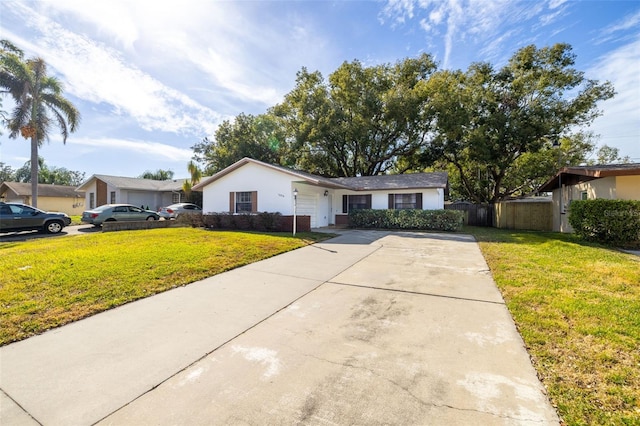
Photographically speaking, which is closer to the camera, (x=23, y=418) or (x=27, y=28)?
(x=23, y=418)

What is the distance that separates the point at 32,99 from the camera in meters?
18.7

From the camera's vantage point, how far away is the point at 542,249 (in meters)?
8.97

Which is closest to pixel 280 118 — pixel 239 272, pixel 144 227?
pixel 144 227

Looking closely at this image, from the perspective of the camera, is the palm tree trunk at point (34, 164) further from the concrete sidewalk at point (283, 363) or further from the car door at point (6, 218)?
the concrete sidewalk at point (283, 363)

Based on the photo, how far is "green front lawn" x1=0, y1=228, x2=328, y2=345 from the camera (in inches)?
157

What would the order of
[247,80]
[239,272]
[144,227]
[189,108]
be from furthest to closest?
[189,108] → [144,227] → [247,80] → [239,272]

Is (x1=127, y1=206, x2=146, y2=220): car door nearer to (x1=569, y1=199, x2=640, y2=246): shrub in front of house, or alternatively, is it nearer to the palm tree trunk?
the palm tree trunk

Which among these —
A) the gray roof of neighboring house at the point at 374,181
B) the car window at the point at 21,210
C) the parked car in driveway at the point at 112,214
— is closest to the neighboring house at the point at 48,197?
the parked car in driveway at the point at 112,214

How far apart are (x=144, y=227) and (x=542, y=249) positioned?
17727mm

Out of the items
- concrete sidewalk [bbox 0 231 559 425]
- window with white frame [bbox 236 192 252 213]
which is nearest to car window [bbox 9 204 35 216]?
window with white frame [bbox 236 192 252 213]

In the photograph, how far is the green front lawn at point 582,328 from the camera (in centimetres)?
226

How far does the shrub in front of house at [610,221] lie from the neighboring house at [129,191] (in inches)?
1076

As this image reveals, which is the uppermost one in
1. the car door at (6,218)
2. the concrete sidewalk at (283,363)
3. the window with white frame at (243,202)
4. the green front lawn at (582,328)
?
the window with white frame at (243,202)

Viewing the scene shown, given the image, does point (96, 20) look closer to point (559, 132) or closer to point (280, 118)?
point (280, 118)
